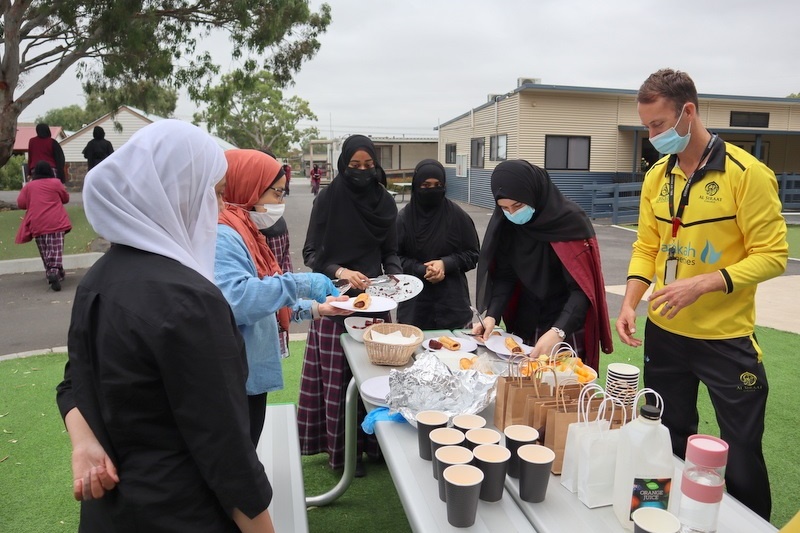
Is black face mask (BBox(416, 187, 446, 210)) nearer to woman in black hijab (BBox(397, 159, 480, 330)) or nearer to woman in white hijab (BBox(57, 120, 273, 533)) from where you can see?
woman in black hijab (BBox(397, 159, 480, 330))

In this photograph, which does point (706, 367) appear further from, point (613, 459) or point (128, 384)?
point (128, 384)

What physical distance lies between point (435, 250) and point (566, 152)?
1630 centimetres

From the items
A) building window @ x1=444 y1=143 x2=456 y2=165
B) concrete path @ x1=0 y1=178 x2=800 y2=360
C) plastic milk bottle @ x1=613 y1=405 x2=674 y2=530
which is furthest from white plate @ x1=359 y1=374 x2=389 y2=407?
building window @ x1=444 y1=143 x2=456 y2=165

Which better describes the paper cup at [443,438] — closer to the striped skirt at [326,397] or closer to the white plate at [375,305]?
the white plate at [375,305]

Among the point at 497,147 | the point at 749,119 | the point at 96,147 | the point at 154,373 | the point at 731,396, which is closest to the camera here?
the point at 154,373

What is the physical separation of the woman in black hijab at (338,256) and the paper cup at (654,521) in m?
2.13

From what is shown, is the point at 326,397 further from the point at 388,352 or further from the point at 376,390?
the point at 376,390

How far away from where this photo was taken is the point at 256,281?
2.04 meters

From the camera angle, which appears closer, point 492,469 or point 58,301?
point 492,469

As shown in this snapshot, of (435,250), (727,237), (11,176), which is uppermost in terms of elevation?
(11,176)

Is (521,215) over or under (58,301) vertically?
over

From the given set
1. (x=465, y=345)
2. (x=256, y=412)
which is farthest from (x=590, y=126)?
(x=256, y=412)

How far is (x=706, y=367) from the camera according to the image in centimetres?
227

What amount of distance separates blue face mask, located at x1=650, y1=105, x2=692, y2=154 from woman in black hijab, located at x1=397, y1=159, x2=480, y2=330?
155 centimetres
